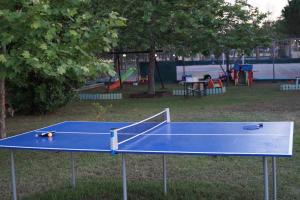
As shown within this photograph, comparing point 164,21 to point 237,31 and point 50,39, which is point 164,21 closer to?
point 237,31

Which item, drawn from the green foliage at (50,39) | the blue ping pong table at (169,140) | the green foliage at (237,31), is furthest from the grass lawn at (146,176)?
the green foliage at (237,31)

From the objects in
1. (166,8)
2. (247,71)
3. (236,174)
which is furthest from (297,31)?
(236,174)

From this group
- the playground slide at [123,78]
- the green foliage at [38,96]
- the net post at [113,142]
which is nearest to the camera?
the net post at [113,142]

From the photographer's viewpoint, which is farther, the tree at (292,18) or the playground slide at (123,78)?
the tree at (292,18)

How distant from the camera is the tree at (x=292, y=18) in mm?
36031

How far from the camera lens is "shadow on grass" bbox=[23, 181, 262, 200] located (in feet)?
21.1

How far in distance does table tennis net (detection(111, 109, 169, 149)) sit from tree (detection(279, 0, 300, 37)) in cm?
3050

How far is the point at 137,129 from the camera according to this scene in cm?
605

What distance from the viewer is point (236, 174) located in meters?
7.44

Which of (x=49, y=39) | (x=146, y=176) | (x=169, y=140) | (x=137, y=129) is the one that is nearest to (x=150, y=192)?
(x=146, y=176)

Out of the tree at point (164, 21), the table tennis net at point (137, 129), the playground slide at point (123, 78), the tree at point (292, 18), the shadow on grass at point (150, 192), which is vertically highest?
the tree at point (292, 18)

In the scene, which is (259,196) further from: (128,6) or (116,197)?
(128,6)

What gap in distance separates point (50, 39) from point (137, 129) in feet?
5.30

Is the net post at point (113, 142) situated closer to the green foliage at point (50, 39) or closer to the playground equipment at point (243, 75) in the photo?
the green foliage at point (50, 39)
